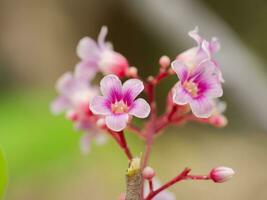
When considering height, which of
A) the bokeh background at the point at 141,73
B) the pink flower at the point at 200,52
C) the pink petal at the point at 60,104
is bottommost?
the pink flower at the point at 200,52

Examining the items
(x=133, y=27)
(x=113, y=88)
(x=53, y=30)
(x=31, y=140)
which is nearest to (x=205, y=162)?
(x=133, y=27)

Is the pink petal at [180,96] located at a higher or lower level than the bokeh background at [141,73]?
lower

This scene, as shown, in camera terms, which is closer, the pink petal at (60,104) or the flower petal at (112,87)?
the flower petal at (112,87)

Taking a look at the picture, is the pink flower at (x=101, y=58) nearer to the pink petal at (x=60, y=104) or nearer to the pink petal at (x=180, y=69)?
the pink petal at (x=60, y=104)

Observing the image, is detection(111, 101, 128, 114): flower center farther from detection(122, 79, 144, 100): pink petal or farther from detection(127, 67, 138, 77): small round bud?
detection(127, 67, 138, 77): small round bud

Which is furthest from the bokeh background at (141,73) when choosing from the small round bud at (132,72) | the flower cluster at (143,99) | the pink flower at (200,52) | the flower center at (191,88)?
the flower center at (191,88)

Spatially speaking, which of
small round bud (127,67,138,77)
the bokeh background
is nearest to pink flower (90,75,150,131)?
small round bud (127,67,138,77)

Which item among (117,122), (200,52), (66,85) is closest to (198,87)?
(200,52)

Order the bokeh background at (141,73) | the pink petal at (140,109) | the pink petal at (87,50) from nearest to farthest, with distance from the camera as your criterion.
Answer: the pink petal at (140,109), the pink petal at (87,50), the bokeh background at (141,73)

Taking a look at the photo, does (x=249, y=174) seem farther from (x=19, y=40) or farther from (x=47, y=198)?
(x=19, y=40)
